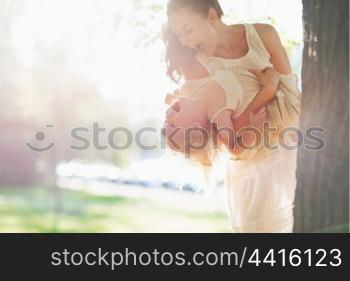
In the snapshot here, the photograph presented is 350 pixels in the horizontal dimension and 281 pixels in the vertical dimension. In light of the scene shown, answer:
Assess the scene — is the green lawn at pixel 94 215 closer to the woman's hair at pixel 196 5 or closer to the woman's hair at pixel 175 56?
the woman's hair at pixel 175 56

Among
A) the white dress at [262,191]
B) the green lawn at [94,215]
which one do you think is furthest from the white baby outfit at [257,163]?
the green lawn at [94,215]

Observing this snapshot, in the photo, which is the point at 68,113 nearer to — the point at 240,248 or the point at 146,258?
the point at 146,258

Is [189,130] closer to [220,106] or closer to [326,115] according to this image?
[220,106]

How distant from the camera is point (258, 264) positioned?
243 cm

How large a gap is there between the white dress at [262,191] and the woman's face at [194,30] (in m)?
0.51

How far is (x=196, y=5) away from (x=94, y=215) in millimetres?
1009

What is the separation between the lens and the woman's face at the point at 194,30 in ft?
7.88

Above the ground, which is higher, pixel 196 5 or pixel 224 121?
pixel 196 5

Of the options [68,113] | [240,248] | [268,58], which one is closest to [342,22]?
[268,58]

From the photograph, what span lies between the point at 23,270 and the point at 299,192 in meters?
1.23

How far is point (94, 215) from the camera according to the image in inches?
97.2

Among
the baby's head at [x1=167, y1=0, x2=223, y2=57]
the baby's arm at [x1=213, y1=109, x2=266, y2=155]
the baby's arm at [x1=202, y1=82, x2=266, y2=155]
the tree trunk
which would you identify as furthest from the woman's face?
the tree trunk

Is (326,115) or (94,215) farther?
(94,215)

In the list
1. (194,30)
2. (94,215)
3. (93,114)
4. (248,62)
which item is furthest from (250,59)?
(94,215)
